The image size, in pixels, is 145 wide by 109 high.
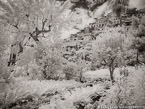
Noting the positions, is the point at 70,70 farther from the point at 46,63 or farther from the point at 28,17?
the point at 28,17

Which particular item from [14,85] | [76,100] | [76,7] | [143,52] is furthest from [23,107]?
[76,7]

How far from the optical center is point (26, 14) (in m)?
11.5

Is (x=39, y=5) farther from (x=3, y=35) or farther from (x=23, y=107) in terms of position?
(x=23, y=107)

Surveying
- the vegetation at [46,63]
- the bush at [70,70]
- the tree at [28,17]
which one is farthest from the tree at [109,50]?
the tree at [28,17]

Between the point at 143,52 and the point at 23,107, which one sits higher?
the point at 143,52

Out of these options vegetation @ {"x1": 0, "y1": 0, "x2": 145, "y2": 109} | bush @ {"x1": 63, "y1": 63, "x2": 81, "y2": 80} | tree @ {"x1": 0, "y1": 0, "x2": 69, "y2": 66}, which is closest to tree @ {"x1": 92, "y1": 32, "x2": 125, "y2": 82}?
vegetation @ {"x1": 0, "y1": 0, "x2": 145, "y2": 109}

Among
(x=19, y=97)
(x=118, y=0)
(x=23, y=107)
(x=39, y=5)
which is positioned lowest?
(x=23, y=107)

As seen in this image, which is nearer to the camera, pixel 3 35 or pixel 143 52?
pixel 3 35

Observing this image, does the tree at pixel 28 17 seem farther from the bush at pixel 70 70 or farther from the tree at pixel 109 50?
the tree at pixel 109 50

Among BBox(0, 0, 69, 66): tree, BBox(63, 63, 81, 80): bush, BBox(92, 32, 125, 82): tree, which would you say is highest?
BBox(0, 0, 69, 66): tree

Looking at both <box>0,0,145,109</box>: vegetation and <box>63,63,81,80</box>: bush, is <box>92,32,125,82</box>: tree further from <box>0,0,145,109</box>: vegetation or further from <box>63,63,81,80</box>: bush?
<box>63,63,81,80</box>: bush

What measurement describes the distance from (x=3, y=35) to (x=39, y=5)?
20.1 ft

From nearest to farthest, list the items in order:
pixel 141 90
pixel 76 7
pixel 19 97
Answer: pixel 141 90 < pixel 19 97 < pixel 76 7

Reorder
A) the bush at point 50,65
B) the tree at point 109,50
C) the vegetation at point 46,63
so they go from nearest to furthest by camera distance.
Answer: the vegetation at point 46,63 < the bush at point 50,65 < the tree at point 109,50
